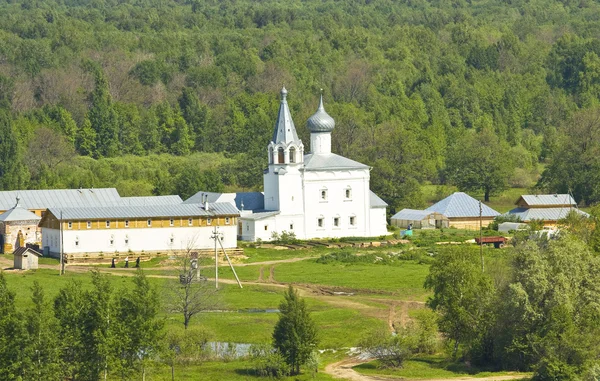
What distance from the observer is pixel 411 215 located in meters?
74.9

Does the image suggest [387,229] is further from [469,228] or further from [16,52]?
[16,52]

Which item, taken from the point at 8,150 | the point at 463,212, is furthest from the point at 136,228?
the point at 8,150

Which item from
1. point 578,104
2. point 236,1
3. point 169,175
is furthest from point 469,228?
point 236,1

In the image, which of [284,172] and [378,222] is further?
[378,222]

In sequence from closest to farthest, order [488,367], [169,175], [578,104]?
1. [488,367]
2. [169,175]
3. [578,104]

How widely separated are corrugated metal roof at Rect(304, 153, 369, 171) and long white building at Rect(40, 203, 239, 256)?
6.56 m

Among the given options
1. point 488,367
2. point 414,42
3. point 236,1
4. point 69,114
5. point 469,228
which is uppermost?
point 236,1

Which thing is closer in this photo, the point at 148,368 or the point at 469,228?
the point at 148,368

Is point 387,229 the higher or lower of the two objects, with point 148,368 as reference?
higher

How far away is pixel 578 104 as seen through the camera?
116 m

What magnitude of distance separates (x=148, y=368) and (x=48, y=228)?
24.4m

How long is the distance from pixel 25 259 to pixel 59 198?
43.6 ft

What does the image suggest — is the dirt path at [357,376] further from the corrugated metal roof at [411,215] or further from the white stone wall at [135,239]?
the corrugated metal roof at [411,215]

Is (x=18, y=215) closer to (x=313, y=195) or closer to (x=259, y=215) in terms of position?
(x=259, y=215)
